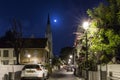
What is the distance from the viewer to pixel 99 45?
2628cm

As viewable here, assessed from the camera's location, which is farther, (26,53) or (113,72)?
(26,53)

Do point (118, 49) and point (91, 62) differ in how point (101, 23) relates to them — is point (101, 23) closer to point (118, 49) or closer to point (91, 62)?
point (118, 49)

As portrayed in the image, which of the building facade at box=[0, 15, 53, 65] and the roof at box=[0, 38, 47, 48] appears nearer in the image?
the building facade at box=[0, 15, 53, 65]

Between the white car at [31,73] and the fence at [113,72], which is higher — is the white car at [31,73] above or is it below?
below

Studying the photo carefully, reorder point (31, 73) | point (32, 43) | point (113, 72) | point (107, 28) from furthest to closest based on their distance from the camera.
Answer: point (32, 43)
point (31, 73)
point (107, 28)
point (113, 72)

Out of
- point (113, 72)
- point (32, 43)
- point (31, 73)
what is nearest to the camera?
point (113, 72)

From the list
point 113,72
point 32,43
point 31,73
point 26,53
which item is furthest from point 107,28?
point 32,43

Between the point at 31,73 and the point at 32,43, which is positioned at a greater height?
the point at 32,43

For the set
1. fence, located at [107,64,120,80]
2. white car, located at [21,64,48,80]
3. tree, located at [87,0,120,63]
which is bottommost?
white car, located at [21,64,48,80]

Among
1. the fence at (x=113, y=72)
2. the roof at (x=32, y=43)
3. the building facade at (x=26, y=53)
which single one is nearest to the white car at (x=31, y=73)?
the fence at (x=113, y=72)

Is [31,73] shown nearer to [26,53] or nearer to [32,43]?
[26,53]

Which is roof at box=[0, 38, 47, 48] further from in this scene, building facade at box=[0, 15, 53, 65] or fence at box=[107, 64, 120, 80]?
fence at box=[107, 64, 120, 80]

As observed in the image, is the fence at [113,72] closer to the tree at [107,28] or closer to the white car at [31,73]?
the tree at [107,28]

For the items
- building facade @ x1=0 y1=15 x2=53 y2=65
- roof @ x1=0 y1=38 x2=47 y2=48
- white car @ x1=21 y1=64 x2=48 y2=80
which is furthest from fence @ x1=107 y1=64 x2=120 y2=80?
roof @ x1=0 y1=38 x2=47 y2=48
